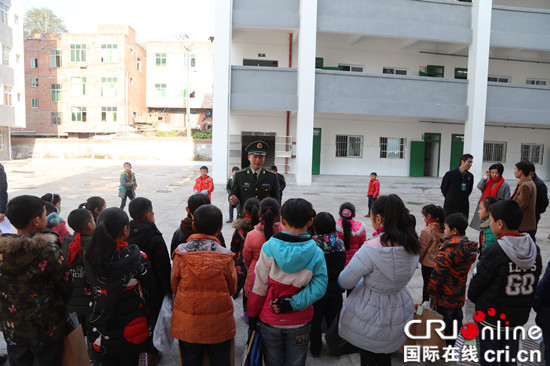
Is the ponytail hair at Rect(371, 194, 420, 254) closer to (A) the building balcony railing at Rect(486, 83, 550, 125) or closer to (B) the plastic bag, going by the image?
(B) the plastic bag

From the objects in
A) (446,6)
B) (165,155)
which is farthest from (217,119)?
(165,155)

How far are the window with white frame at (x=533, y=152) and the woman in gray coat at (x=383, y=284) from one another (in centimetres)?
1994

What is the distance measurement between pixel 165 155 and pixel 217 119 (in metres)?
19.3

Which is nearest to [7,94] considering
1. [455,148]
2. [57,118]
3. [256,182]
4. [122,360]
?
[57,118]

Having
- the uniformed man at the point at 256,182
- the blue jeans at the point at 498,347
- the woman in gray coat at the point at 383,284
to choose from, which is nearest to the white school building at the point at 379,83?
the uniformed man at the point at 256,182

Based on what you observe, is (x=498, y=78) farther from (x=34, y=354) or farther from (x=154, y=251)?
(x=34, y=354)

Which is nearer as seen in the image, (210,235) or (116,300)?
(116,300)

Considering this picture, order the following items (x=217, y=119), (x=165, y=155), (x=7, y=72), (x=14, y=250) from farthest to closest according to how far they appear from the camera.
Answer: (x=165, y=155), (x=7, y=72), (x=217, y=119), (x=14, y=250)

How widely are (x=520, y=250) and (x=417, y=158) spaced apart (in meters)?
16.3

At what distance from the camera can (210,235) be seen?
2457mm

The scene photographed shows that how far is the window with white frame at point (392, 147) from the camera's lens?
17766 mm

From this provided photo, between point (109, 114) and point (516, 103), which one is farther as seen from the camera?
point (109, 114)

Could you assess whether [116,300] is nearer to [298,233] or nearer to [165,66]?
[298,233]

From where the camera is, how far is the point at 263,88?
14.2 metres
